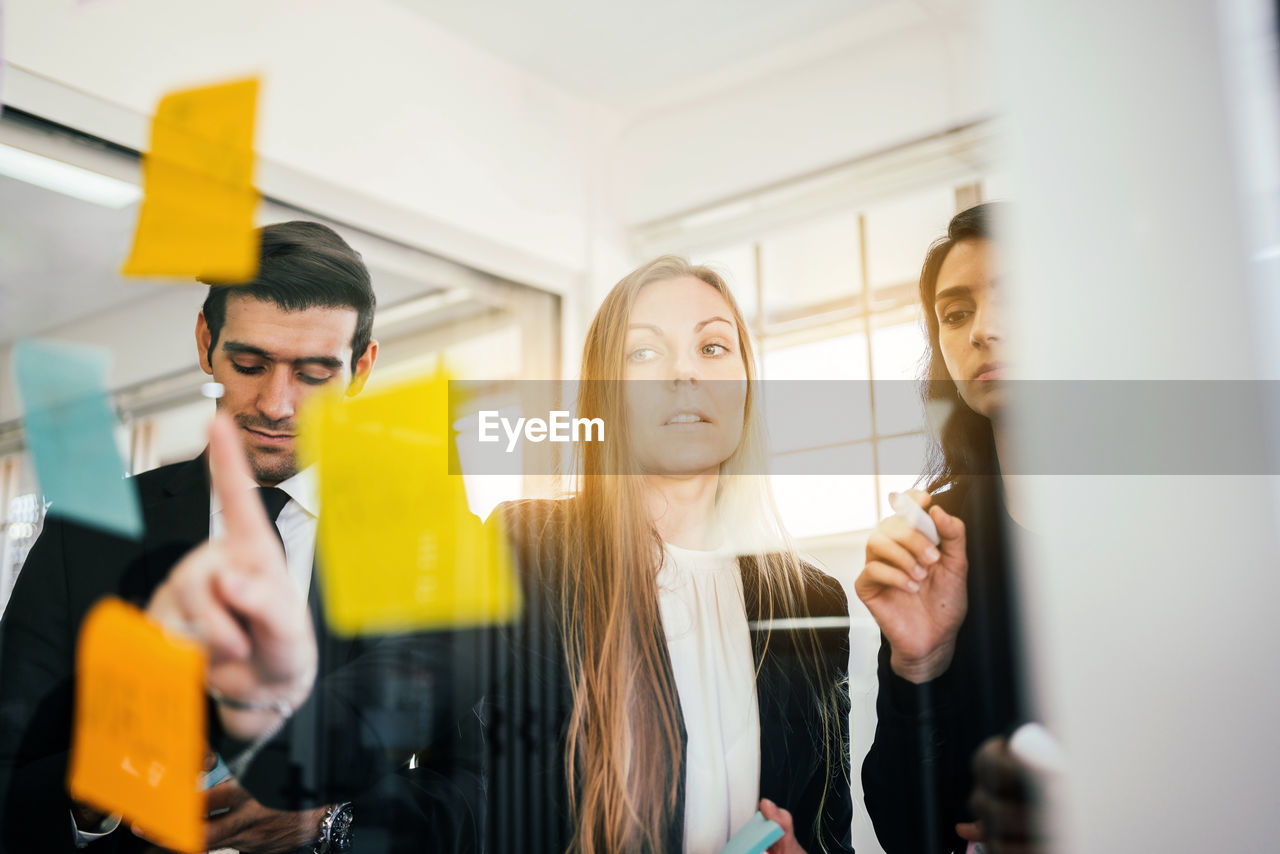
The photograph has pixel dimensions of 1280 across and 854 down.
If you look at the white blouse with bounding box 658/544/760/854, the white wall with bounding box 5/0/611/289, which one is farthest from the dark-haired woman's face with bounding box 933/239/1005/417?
the white wall with bounding box 5/0/611/289

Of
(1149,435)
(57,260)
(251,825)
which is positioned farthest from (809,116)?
(251,825)

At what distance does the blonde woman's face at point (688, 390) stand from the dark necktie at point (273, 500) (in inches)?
15.1

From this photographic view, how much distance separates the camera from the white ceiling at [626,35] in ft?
3.52

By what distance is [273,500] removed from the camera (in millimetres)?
972

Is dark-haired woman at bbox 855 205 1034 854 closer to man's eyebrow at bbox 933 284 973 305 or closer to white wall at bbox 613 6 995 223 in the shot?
man's eyebrow at bbox 933 284 973 305

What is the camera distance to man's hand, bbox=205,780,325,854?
89cm

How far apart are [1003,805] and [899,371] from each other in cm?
43

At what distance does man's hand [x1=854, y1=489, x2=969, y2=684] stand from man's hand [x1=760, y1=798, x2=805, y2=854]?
193mm

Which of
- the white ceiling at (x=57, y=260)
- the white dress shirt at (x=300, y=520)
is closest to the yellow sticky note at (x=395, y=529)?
the white dress shirt at (x=300, y=520)

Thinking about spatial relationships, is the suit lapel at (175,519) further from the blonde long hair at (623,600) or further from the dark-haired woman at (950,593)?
the dark-haired woman at (950,593)

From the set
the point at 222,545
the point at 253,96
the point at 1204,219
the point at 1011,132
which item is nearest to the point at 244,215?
the point at 253,96

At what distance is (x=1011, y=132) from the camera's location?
860 millimetres

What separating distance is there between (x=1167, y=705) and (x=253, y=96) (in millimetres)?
1131

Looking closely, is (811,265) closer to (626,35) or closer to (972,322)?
(972,322)
